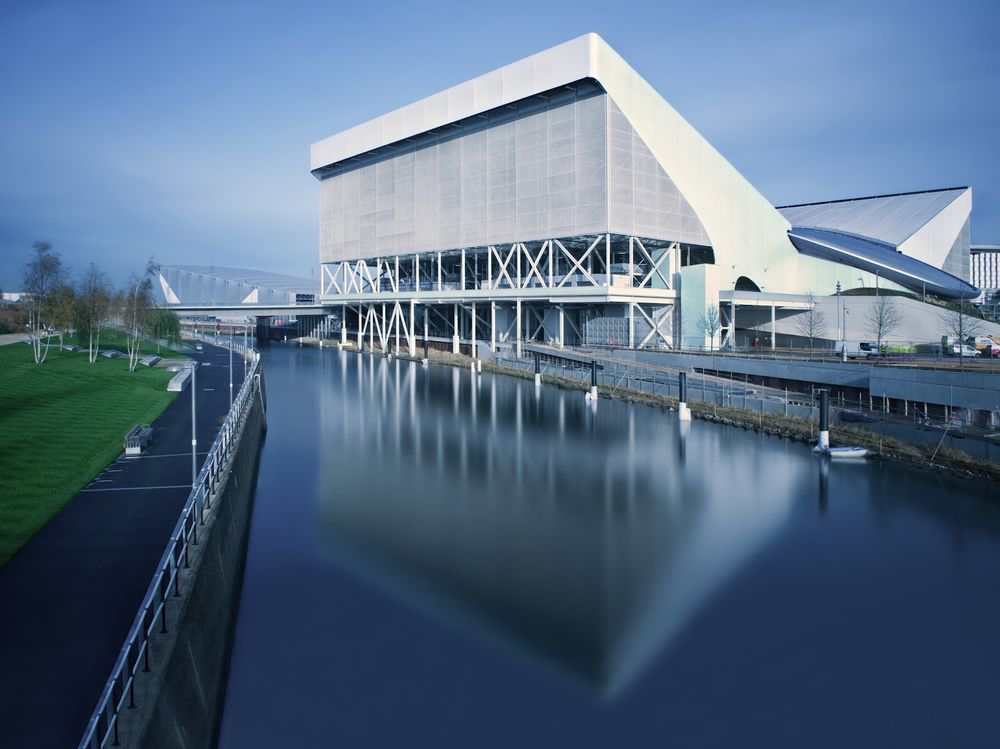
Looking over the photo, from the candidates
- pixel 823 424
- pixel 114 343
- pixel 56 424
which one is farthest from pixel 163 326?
pixel 823 424

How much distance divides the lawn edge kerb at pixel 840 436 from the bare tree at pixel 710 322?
10614mm

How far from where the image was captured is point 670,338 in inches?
1889

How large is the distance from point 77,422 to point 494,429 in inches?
537

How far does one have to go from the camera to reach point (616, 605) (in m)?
11.1

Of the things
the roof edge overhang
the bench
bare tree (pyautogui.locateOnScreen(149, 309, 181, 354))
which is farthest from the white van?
bare tree (pyautogui.locateOnScreen(149, 309, 181, 354))

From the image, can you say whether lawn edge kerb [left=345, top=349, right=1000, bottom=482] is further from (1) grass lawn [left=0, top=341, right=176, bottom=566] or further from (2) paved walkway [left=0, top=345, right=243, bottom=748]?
(1) grass lawn [left=0, top=341, right=176, bottom=566]

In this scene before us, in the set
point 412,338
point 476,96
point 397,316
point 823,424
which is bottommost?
point 823,424

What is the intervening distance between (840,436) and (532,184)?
31.0 m

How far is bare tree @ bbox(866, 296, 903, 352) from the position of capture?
41.4 m

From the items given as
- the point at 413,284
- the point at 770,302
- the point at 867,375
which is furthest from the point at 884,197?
the point at 867,375

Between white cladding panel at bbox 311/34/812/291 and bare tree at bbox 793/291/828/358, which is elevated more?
white cladding panel at bbox 311/34/812/291

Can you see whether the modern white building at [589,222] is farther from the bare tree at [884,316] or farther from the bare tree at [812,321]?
the bare tree at [884,316]

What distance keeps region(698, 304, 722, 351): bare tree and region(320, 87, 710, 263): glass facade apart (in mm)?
5918

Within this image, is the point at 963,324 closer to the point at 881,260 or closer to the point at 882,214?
the point at 881,260
